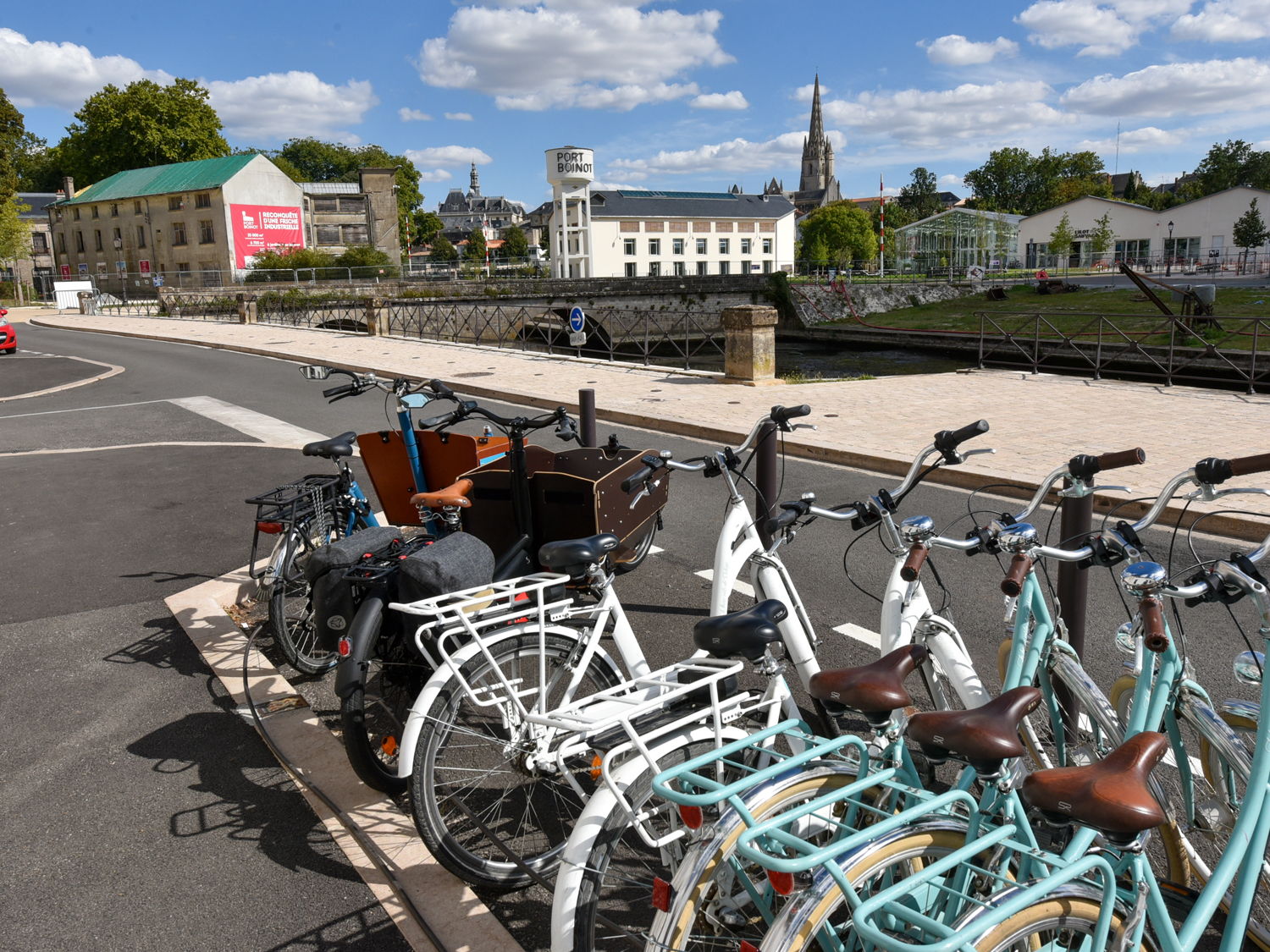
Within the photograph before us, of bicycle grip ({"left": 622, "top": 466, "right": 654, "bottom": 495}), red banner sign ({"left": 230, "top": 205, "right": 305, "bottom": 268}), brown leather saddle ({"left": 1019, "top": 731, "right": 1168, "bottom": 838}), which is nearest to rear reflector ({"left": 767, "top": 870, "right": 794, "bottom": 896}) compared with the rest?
brown leather saddle ({"left": 1019, "top": 731, "right": 1168, "bottom": 838})

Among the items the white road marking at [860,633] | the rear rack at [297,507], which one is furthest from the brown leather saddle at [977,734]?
the rear rack at [297,507]

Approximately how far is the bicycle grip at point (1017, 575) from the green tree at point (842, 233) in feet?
308

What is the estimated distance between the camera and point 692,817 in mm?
1938

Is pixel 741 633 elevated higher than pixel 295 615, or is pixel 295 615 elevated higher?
pixel 741 633

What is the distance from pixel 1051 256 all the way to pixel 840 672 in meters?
85.5

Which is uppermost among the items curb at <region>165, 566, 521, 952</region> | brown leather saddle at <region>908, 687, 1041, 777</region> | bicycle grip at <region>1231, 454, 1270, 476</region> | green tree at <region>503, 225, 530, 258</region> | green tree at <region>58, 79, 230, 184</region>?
green tree at <region>58, 79, 230, 184</region>

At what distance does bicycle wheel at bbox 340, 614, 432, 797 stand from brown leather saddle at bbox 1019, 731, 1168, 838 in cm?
183

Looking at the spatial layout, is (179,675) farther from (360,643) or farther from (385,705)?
(360,643)

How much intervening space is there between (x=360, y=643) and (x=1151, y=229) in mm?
87039

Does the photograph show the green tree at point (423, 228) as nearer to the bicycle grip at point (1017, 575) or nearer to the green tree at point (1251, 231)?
the green tree at point (1251, 231)

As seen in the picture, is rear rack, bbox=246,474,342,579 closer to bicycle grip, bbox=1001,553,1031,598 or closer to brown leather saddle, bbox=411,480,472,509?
brown leather saddle, bbox=411,480,472,509

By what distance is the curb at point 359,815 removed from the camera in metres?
2.62

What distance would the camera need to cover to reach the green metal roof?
6116 cm

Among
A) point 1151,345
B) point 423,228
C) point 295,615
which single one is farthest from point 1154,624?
point 423,228
